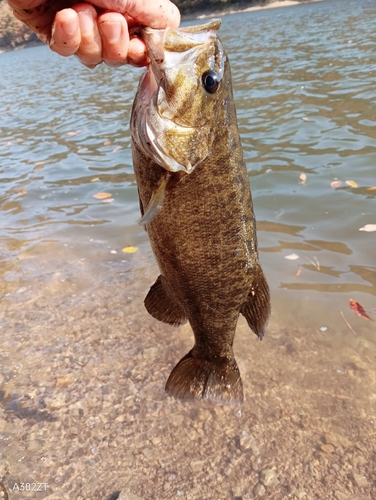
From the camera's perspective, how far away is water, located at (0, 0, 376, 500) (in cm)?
321

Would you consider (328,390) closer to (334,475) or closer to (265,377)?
(265,377)

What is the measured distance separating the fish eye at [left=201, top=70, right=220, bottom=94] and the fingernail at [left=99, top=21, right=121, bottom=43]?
401 mm

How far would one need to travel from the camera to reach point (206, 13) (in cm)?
7412

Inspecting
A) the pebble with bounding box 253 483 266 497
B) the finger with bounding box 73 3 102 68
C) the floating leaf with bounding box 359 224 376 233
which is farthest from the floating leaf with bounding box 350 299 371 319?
the finger with bounding box 73 3 102 68

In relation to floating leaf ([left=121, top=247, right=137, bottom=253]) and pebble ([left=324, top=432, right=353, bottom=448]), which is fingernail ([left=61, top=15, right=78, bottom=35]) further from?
floating leaf ([left=121, top=247, right=137, bottom=253])

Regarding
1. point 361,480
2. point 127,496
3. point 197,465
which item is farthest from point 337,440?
point 127,496

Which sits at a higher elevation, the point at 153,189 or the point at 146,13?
the point at 146,13

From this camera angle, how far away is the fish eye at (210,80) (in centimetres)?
187

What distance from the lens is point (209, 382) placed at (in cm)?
264

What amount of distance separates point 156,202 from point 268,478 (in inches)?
91.3

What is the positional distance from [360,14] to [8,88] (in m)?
20.9

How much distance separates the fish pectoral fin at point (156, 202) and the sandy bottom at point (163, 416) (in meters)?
2.10

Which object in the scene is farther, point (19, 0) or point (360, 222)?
point (360, 222)

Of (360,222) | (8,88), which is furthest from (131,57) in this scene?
(8,88)
